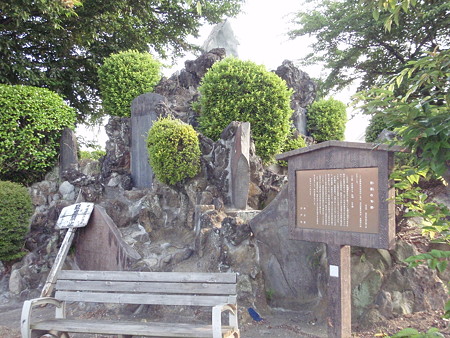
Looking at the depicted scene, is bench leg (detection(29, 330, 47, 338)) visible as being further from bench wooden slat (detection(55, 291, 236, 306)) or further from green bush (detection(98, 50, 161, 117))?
green bush (detection(98, 50, 161, 117))

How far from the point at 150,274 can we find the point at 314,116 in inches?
254

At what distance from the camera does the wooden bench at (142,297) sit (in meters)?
3.80

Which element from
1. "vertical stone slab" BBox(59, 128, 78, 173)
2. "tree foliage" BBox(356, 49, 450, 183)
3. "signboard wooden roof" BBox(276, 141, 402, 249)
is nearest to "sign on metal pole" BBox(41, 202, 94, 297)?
"vertical stone slab" BBox(59, 128, 78, 173)

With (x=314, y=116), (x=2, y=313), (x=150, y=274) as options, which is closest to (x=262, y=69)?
(x=314, y=116)

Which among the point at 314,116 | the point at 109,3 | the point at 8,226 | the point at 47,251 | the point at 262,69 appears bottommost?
the point at 47,251

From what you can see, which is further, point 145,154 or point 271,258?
point 145,154

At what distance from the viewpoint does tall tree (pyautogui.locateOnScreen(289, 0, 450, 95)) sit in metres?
13.6

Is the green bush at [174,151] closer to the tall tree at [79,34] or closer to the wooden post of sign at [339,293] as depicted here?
the wooden post of sign at [339,293]

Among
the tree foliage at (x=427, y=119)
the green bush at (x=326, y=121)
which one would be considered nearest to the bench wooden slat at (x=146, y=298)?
the tree foliage at (x=427, y=119)

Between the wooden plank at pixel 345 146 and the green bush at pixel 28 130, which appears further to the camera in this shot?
the green bush at pixel 28 130

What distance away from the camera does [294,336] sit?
473 cm

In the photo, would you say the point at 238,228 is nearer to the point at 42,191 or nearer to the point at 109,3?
the point at 42,191

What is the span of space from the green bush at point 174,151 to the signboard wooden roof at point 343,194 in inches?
88.5

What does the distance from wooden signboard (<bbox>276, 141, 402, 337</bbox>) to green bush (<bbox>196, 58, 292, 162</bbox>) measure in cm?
271
